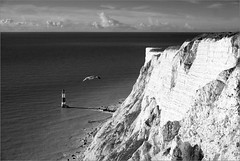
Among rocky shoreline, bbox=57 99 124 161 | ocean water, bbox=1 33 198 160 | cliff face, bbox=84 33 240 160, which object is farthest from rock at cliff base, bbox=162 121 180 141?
ocean water, bbox=1 33 198 160

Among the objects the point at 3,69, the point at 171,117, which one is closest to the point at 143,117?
the point at 171,117

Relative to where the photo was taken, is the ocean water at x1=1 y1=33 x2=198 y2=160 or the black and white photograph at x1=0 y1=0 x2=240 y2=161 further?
the ocean water at x1=1 y1=33 x2=198 y2=160

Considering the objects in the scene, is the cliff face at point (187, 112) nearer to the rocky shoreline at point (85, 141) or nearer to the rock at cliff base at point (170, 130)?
the rock at cliff base at point (170, 130)

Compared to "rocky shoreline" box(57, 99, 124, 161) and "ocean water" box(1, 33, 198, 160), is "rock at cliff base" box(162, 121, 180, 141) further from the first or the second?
"ocean water" box(1, 33, 198, 160)

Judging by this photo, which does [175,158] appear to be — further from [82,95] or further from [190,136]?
[82,95]

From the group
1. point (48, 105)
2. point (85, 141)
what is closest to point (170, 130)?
point (85, 141)

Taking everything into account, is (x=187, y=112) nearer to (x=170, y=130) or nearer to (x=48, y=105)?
(x=170, y=130)

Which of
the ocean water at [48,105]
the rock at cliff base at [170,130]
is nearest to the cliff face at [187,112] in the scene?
the rock at cliff base at [170,130]

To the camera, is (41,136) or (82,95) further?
(82,95)
